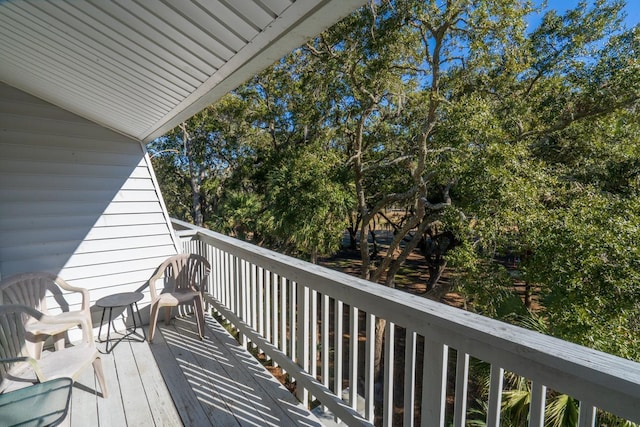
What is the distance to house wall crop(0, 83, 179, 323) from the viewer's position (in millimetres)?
3174

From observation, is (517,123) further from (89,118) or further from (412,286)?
(412,286)

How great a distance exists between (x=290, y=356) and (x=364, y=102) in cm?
591

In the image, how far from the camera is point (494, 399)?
1.25 m

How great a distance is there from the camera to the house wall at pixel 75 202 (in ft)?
10.4

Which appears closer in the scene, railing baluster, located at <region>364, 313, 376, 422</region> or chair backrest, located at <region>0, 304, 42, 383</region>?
railing baluster, located at <region>364, 313, 376, 422</region>

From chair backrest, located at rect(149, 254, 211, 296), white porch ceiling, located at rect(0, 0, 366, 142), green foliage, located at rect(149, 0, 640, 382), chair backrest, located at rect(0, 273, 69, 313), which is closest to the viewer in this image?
white porch ceiling, located at rect(0, 0, 366, 142)

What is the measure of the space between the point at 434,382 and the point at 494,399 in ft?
0.86

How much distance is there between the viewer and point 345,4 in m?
1.16

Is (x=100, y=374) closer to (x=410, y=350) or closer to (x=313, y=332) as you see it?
(x=313, y=332)

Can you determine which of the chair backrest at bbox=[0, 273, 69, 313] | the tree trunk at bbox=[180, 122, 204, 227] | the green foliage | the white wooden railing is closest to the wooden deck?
the white wooden railing

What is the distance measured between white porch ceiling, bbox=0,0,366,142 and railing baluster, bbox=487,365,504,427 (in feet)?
4.74

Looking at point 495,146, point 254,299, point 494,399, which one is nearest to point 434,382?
point 494,399

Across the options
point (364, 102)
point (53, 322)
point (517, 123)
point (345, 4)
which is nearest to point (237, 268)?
point (53, 322)

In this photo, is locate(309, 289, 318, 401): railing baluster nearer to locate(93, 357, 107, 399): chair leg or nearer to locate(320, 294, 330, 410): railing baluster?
locate(320, 294, 330, 410): railing baluster
